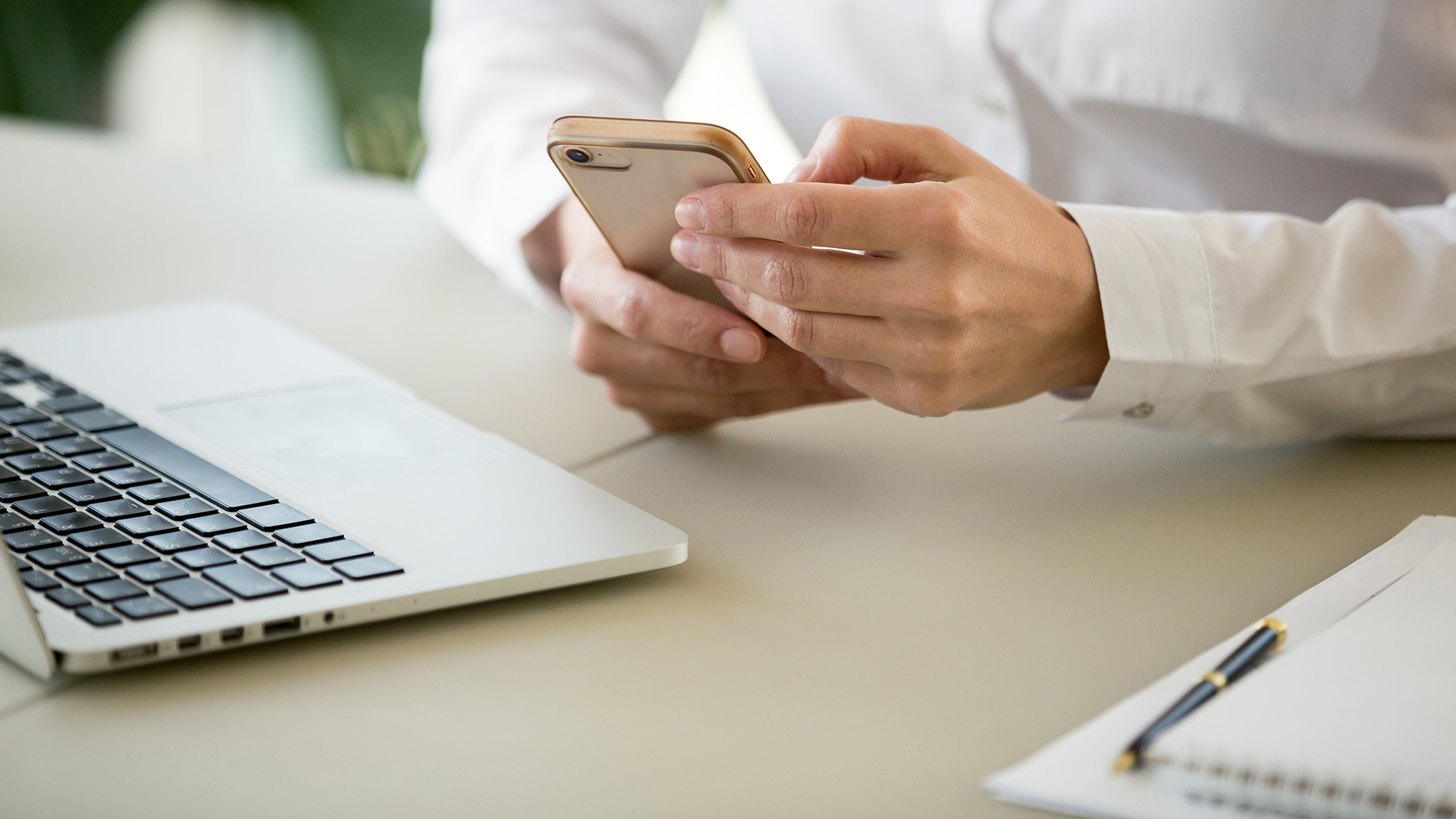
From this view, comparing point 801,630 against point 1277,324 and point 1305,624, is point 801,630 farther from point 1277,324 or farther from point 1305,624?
point 1277,324

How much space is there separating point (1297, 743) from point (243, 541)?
370mm

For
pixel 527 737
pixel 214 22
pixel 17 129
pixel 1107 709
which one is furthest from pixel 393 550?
pixel 214 22

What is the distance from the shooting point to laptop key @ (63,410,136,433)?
0.58 meters

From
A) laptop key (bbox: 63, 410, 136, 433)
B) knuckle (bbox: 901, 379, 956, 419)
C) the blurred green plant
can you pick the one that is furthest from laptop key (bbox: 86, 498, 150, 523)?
the blurred green plant

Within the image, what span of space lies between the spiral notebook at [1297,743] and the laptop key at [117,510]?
341mm

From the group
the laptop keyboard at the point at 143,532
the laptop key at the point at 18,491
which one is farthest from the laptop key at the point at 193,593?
the laptop key at the point at 18,491

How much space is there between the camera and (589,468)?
2.11 feet

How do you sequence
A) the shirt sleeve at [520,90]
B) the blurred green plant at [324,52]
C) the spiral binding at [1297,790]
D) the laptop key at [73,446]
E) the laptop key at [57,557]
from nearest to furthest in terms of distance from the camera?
the spiral binding at [1297,790] < the laptop key at [57,557] < the laptop key at [73,446] < the shirt sleeve at [520,90] < the blurred green plant at [324,52]

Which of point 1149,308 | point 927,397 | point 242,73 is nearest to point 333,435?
point 927,397

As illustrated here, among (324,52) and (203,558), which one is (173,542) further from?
(324,52)

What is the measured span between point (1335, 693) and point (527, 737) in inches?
10.1

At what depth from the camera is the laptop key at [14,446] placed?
0.55m

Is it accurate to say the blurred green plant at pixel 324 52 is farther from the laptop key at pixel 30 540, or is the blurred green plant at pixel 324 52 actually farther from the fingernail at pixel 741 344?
the laptop key at pixel 30 540

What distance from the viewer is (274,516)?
496 millimetres
